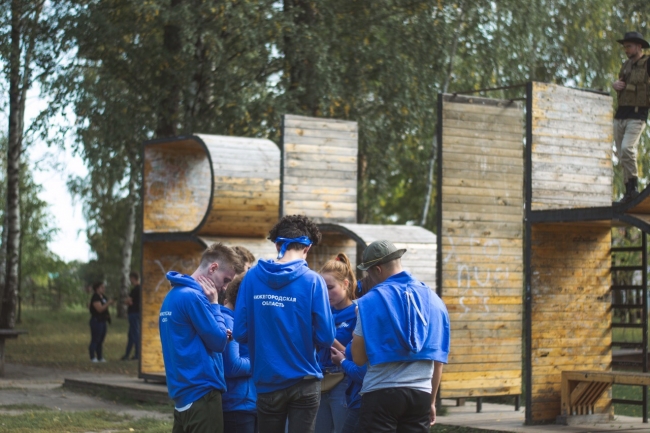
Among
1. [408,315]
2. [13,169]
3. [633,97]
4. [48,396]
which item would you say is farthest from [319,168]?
[13,169]

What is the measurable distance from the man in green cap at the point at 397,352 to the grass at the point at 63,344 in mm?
14108

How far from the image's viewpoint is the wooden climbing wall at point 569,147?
11648 millimetres

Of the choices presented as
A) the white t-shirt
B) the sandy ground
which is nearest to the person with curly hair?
the white t-shirt

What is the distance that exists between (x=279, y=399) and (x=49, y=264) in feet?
108

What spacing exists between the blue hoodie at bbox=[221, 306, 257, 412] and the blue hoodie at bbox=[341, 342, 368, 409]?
0.62 m

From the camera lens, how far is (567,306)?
12070 millimetres

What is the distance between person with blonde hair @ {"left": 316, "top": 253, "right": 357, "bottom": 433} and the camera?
6531mm

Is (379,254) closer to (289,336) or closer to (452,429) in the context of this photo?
(289,336)

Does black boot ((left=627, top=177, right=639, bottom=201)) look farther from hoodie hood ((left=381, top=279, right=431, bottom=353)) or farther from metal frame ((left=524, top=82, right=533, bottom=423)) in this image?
hoodie hood ((left=381, top=279, right=431, bottom=353))

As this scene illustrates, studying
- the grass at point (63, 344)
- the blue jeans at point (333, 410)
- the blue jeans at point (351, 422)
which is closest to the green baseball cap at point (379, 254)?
the blue jeans at point (351, 422)

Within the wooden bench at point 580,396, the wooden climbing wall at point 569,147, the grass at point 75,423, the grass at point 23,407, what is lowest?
the grass at point 23,407

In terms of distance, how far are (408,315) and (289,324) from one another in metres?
0.76

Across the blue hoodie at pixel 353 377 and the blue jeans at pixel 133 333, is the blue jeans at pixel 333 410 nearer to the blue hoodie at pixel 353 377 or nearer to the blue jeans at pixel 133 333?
the blue hoodie at pixel 353 377

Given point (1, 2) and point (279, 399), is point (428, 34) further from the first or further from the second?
point (279, 399)
